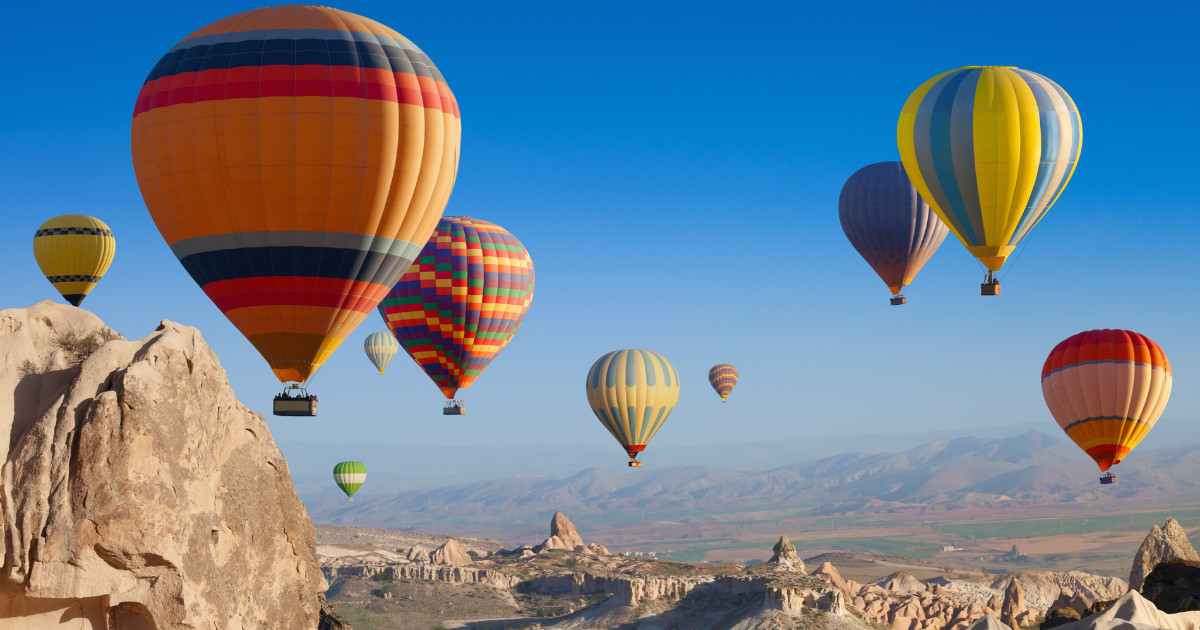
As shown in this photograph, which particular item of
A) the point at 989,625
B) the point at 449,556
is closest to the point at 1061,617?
the point at 989,625

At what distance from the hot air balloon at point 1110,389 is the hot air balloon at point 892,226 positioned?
9.70m

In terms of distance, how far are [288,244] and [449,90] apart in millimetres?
6707

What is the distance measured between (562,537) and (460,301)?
96.5 m

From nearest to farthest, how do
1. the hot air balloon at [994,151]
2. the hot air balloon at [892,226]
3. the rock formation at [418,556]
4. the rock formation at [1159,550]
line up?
the hot air balloon at [994,151]
the hot air balloon at [892,226]
the rock formation at [1159,550]
the rock formation at [418,556]

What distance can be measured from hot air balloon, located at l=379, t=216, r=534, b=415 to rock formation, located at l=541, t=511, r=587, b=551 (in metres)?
89.5

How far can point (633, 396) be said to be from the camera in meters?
83.4

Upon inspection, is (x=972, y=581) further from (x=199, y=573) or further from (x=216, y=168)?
(x=199, y=573)

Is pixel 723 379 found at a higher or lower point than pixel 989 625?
higher

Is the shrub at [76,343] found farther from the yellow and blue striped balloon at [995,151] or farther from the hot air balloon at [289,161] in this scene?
the yellow and blue striped balloon at [995,151]

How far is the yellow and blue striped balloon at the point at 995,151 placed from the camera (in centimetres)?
5119

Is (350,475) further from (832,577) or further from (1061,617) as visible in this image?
(1061,617)

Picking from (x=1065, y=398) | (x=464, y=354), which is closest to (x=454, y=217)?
(x=464, y=354)

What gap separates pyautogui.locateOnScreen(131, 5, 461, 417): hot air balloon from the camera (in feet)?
114

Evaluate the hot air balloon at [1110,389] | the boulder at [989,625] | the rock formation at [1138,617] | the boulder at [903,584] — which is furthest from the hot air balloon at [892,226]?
the boulder at [903,584]
